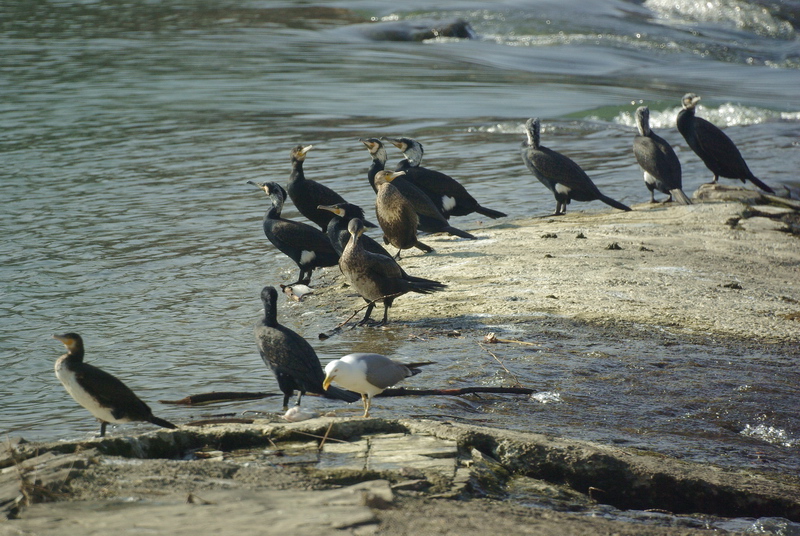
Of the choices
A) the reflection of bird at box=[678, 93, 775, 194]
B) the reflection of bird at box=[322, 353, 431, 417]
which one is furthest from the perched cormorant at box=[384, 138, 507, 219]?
the reflection of bird at box=[322, 353, 431, 417]

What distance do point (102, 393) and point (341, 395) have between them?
134cm

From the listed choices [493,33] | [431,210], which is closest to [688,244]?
[431,210]

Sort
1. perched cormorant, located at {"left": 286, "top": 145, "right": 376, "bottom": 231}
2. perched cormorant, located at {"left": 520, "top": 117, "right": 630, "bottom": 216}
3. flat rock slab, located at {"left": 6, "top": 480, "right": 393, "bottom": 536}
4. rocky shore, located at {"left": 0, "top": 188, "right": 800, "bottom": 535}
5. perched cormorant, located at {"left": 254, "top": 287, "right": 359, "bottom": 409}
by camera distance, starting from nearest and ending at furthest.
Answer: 1. flat rock slab, located at {"left": 6, "top": 480, "right": 393, "bottom": 536}
2. rocky shore, located at {"left": 0, "top": 188, "right": 800, "bottom": 535}
3. perched cormorant, located at {"left": 254, "top": 287, "right": 359, "bottom": 409}
4. perched cormorant, located at {"left": 286, "top": 145, "right": 376, "bottom": 231}
5. perched cormorant, located at {"left": 520, "top": 117, "right": 630, "bottom": 216}

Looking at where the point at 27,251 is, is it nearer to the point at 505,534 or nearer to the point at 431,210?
the point at 431,210

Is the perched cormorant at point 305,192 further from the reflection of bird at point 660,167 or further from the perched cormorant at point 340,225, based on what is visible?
the reflection of bird at point 660,167

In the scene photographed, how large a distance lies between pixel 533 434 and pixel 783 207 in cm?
790

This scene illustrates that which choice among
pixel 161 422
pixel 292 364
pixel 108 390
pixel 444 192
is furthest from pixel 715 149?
pixel 108 390

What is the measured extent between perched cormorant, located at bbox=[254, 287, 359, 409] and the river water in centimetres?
28

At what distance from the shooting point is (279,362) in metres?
5.55

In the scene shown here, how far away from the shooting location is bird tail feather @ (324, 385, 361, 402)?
5.50 meters

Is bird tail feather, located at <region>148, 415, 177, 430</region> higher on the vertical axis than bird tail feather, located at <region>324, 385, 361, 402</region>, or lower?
higher

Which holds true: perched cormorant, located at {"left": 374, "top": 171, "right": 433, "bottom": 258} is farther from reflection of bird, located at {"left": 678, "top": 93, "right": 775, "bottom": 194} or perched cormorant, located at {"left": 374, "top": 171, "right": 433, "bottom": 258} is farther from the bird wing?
reflection of bird, located at {"left": 678, "top": 93, "right": 775, "bottom": 194}

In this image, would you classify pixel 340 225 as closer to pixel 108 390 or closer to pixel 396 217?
pixel 396 217

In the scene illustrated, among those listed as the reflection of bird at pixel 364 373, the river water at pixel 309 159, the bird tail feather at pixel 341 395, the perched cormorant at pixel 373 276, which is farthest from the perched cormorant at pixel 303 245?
the reflection of bird at pixel 364 373
